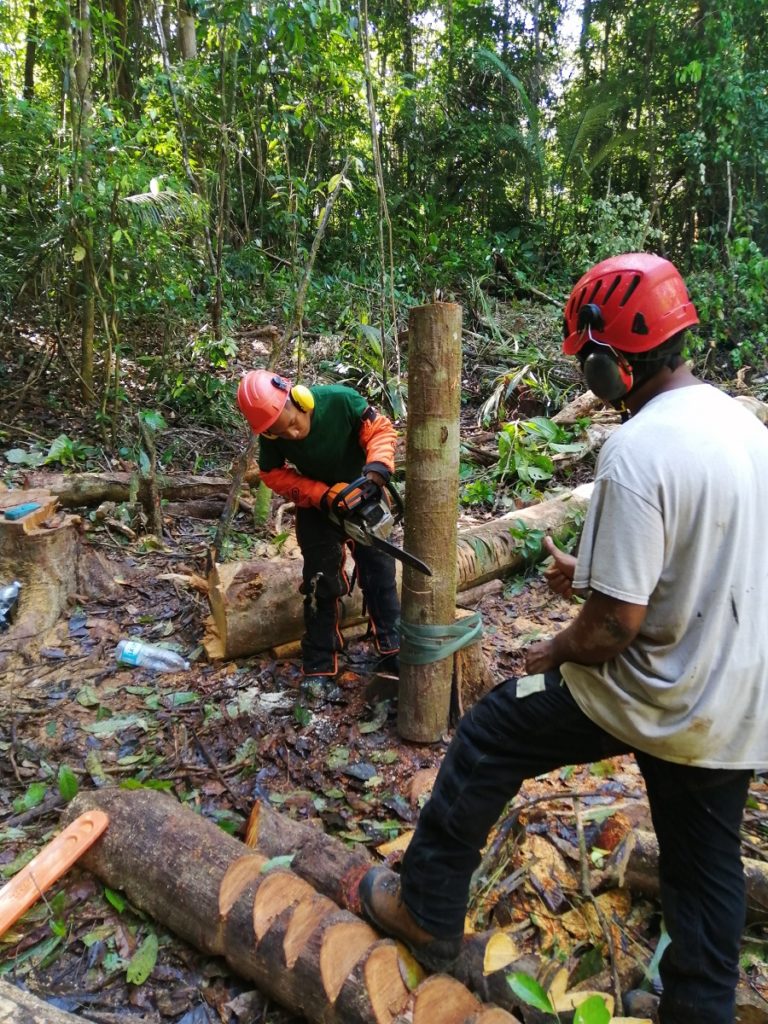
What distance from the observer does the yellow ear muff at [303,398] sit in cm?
304

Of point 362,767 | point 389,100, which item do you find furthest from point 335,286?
point 362,767

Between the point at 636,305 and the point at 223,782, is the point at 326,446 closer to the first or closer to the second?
the point at 223,782

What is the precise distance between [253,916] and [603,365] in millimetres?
1764

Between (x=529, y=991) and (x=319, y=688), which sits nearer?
(x=529, y=991)

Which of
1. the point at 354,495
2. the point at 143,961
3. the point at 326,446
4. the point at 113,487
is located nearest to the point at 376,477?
the point at 354,495

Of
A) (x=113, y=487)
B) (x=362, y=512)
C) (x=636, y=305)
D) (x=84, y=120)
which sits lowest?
(x=113, y=487)

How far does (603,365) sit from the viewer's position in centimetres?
156

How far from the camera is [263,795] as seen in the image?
2768mm

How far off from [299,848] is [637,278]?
203 cm

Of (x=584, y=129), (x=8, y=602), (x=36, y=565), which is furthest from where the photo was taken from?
(x=584, y=129)

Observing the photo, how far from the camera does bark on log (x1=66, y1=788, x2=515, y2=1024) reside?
1.67 metres

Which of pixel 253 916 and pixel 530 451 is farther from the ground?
pixel 530 451

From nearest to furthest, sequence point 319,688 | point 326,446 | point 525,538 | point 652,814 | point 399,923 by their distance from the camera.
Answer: point 652,814 → point 399,923 → point 326,446 → point 319,688 → point 525,538

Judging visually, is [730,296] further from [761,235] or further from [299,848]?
[299,848]
